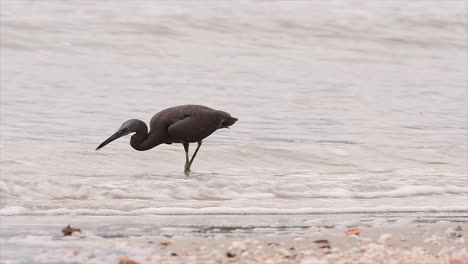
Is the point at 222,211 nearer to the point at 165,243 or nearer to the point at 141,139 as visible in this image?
the point at 165,243

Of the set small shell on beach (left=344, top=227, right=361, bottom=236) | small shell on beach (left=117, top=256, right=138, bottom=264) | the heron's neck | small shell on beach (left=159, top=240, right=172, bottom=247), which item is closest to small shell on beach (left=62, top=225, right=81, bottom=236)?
small shell on beach (left=159, top=240, right=172, bottom=247)

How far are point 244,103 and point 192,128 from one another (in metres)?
4.95

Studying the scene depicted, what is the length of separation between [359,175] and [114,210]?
294 cm

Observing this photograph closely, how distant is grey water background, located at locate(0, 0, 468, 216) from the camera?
30.4 feet

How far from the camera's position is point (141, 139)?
10.4 m

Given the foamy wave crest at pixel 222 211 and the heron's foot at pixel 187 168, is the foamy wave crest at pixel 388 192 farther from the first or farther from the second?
the heron's foot at pixel 187 168

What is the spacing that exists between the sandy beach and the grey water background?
53 centimetres

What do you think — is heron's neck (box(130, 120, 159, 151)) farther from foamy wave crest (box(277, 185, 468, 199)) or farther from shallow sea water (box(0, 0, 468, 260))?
foamy wave crest (box(277, 185, 468, 199))

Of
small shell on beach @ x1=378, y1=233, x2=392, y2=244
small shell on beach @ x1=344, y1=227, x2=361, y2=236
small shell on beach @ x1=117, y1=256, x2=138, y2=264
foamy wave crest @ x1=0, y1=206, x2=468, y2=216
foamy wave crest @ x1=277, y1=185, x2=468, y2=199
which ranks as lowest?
foamy wave crest @ x1=277, y1=185, x2=468, y2=199

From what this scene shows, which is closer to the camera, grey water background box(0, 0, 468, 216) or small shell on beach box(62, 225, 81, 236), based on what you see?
small shell on beach box(62, 225, 81, 236)

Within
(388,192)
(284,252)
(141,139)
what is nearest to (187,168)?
(141,139)

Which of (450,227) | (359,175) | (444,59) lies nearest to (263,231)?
(450,227)

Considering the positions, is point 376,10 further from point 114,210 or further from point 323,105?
point 114,210

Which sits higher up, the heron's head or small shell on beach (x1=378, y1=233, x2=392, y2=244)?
the heron's head
